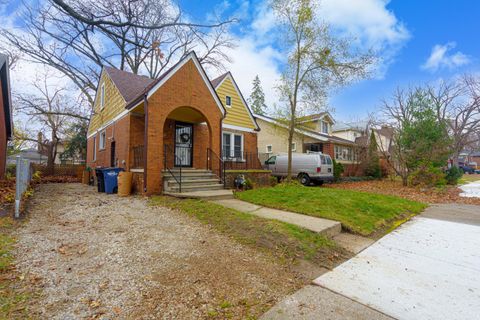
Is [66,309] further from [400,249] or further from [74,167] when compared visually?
[74,167]

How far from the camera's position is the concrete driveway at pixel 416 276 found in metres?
2.50

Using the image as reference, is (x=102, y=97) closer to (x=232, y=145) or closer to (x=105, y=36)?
(x=105, y=36)

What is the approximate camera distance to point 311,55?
431 inches

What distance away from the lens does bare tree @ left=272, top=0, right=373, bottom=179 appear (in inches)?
417

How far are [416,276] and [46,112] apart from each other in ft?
74.7

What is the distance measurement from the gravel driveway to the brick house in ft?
12.4

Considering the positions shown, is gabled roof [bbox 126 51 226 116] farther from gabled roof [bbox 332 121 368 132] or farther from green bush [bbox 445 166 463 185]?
gabled roof [bbox 332 121 368 132]

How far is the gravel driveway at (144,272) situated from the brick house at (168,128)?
3.76m

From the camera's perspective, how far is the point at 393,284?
9.71ft

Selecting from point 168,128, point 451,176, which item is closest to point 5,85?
point 168,128

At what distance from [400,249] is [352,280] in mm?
1820

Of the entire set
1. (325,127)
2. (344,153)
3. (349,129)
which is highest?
(349,129)

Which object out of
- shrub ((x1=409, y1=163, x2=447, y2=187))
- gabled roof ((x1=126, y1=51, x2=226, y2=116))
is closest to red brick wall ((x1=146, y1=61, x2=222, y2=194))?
gabled roof ((x1=126, y1=51, x2=226, y2=116))

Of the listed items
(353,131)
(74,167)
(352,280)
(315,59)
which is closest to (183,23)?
(315,59)
